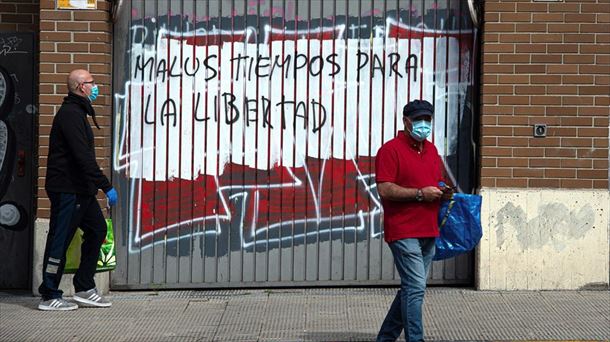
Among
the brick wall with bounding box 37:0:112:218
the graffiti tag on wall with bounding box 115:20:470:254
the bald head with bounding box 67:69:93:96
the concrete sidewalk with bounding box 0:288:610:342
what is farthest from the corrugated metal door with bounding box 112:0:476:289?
the bald head with bounding box 67:69:93:96

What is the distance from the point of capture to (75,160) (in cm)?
887

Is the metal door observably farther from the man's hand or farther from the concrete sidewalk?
the man's hand

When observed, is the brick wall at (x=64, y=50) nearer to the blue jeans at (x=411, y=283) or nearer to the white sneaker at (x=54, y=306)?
the white sneaker at (x=54, y=306)

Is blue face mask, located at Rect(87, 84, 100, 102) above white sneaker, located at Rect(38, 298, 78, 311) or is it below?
above

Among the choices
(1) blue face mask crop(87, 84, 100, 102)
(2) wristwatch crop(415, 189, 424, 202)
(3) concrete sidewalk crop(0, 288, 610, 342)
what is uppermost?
(1) blue face mask crop(87, 84, 100, 102)

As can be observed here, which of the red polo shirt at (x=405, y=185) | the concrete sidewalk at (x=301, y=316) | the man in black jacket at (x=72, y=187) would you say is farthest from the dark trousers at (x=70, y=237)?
the red polo shirt at (x=405, y=185)

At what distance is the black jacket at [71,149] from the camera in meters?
8.80

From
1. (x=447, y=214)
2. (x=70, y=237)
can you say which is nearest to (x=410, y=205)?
(x=447, y=214)

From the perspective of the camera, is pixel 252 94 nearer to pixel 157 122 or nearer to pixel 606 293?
pixel 157 122

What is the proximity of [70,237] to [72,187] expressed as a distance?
0.40 metres

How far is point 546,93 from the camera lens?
9555 millimetres

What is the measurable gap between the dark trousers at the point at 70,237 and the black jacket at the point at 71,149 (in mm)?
87

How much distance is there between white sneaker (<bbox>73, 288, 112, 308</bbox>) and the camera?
910 centimetres

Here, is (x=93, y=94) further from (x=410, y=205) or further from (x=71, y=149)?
(x=410, y=205)
